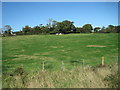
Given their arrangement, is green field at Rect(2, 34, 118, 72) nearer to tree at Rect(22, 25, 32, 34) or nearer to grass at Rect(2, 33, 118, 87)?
grass at Rect(2, 33, 118, 87)

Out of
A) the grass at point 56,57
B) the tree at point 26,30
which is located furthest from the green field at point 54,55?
the tree at point 26,30

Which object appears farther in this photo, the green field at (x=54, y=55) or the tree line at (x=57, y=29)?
the tree line at (x=57, y=29)

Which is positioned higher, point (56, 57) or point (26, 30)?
point (26, 30)

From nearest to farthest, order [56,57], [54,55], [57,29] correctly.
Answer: [56,57] → [54,55] → [57,29]

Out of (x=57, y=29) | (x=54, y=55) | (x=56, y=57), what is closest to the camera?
(x=56, y=57)

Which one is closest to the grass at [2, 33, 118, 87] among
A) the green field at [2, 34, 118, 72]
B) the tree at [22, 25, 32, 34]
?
the green field at [2, 34, 118, 72]

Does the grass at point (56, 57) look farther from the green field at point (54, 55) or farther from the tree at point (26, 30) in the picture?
the tree at point (26, 30)

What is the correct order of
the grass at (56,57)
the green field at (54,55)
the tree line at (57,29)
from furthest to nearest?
1. the tree line at (57,29)
2. the green field at (54,55)
3. the grass at (56,57)

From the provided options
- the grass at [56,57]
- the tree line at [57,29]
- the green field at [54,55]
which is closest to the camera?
the grass at [56,57]

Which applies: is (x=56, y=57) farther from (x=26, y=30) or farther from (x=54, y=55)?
(x=26, y=30)

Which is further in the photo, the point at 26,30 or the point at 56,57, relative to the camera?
the point at 26,30

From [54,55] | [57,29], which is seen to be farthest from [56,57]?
[57,29]

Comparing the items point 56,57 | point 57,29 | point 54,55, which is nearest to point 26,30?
point 57,29

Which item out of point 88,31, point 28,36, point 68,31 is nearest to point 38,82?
point 28,36
